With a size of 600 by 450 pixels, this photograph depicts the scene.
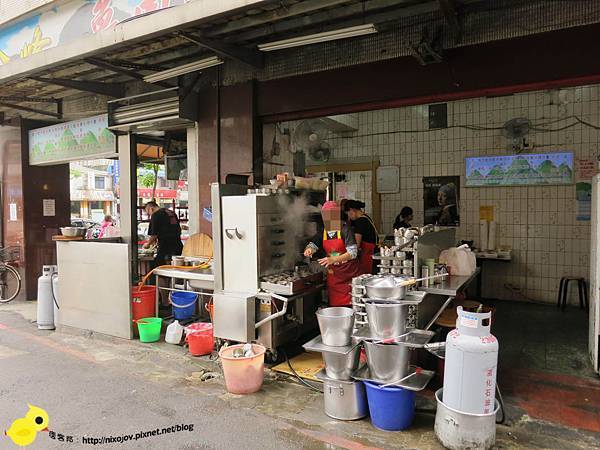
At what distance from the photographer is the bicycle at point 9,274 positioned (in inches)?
349

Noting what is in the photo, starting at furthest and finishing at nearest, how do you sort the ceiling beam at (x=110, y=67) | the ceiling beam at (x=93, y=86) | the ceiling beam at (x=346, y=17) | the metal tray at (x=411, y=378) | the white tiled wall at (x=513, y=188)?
the white tiled wall at (x=513, y=188) < the ceiling beam at (x=93, y=86) < the ceiling beam at (x=110, y=67) < the ceiling beam at (x=346, y=17) < the metal tray at (x=411, y=378)

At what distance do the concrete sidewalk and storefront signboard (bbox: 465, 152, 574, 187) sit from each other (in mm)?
4761

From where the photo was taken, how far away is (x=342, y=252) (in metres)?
4.93

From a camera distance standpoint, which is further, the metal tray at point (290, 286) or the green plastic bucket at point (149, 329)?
the green plastic bucket at point (149, 329)

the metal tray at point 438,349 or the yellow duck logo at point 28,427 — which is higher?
the metal tray at point 438,349

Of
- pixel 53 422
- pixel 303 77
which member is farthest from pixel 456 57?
pixel 53 422

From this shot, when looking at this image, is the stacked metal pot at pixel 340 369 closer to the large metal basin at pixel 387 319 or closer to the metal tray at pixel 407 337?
the metal tray at pixel 407 337

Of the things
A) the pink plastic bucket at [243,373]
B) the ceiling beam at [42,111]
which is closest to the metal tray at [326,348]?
the pink plastic bucket at [243,373]

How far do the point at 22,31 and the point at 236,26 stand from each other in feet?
11.7

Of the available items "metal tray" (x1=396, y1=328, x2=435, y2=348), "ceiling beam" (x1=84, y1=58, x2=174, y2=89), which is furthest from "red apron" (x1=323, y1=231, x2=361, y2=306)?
"ceiling beam" (x1=84, y1=58, x2=174, y2=89)

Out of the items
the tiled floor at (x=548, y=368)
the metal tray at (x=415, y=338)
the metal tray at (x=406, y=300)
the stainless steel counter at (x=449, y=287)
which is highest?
the stainless steel counter at (x=449, y=287)

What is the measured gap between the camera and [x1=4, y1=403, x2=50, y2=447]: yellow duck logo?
3.50 metres

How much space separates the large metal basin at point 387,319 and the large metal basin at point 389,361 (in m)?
0.10

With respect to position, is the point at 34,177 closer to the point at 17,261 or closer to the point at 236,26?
the point at 17,261
